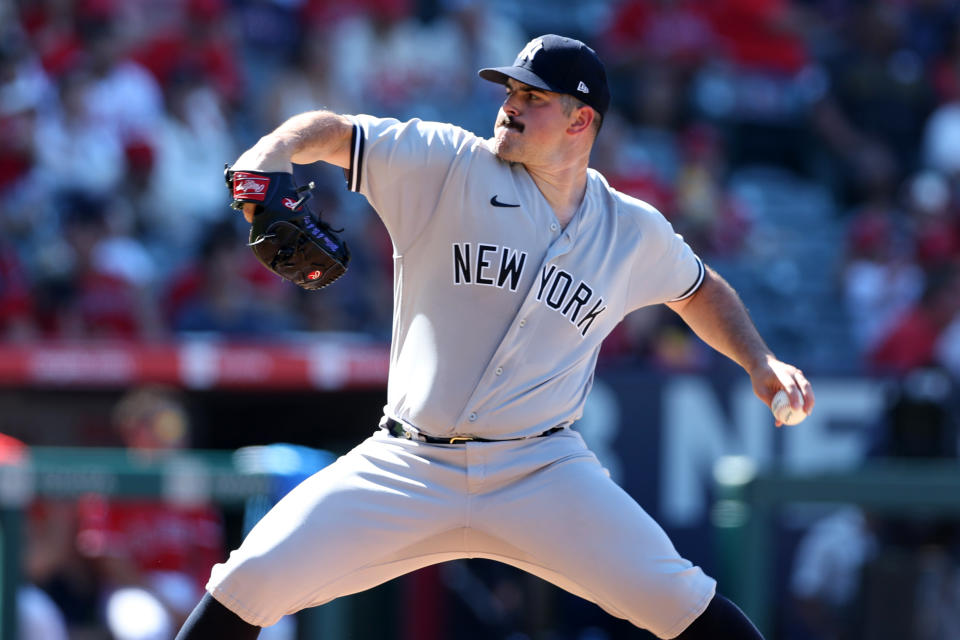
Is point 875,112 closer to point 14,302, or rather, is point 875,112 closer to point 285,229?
point 14,302

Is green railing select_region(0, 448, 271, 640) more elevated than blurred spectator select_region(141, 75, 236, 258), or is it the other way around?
blurred spectator select_region(141, 75, 236, 258)

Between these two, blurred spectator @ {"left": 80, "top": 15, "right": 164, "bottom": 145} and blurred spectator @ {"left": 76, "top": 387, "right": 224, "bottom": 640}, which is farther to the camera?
blurred spectator @ {"left": 80, "top": 15, "right": 164, "bottom": 145}

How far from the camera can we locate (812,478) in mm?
5754

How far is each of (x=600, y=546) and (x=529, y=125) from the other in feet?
3.58

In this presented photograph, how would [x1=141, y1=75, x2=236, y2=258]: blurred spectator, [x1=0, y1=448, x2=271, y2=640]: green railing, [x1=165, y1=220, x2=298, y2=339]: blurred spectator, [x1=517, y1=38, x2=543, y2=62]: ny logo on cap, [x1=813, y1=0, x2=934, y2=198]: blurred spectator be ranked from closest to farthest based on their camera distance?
1. [x1=517, y1=38, x2=543, y2=62]: ny logo on cap
2. [x1=0, y1=448, x2=271, y2=640]: green railing
3. [x1=165, y1=220, x2=298, y2=339]: blurred spectator
4. [x1=141, y1=75, x2=236, y2=258]: blurred spectator
5. [x1=813, y1=0, x2=934, y2=198]: blurred spectator

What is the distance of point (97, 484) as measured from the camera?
5.33 metres

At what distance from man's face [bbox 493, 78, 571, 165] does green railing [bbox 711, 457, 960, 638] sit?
2628 mm

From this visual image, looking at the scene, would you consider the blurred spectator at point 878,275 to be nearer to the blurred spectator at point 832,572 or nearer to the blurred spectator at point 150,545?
the blurred spectator at point 832,572

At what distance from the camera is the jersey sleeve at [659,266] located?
12.4ft

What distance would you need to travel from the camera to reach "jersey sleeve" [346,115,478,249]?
11.4 ft

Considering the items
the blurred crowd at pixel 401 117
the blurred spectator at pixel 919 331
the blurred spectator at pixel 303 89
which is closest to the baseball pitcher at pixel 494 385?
the blurred crowd at pixel 401 117

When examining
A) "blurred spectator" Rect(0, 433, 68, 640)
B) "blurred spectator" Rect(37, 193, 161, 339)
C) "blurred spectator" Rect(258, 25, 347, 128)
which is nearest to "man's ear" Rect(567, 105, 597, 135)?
"blurred spectator" Rect(0, 433, 68, 640)

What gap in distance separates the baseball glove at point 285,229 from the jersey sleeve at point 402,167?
0.26 meters

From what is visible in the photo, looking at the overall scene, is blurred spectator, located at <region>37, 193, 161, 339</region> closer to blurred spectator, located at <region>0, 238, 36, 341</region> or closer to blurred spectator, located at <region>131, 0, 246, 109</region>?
blurred spectator, located at <region>0, 238, 36, 341</region>
